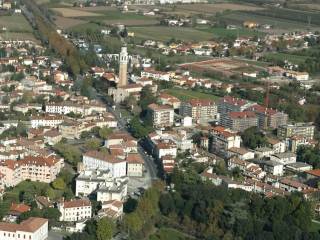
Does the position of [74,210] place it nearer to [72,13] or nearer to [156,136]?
[156,136]

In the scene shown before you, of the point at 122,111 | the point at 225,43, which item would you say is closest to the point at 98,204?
the point at 122,111

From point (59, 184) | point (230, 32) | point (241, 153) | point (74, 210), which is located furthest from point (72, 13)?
point (74, 210)

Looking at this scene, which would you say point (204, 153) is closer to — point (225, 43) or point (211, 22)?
point (225, 43)

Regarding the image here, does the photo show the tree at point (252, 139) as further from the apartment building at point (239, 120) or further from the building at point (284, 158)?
the building at point (284, 158)

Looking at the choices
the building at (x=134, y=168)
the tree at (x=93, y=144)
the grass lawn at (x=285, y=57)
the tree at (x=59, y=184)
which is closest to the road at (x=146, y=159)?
the building at (x=134, y=168)

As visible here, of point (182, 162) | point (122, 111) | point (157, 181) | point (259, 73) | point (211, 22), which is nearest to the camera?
point (157, 181)
